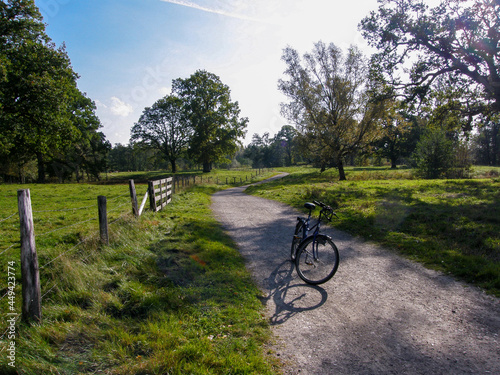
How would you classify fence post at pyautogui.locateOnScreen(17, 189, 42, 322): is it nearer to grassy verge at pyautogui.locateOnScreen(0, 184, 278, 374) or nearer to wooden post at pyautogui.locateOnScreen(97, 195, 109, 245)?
grassy verge at pyautogui.locateOnScreen(0, 184, 278, 374)

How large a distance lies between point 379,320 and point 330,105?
27270 millimetres

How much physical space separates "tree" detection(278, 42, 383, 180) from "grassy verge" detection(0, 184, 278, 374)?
2378 cm

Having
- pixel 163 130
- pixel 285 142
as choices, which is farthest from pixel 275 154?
pixel 163 130

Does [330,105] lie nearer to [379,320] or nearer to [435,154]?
[435,154]

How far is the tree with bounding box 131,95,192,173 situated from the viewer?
171 feet

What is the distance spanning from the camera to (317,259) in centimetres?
508

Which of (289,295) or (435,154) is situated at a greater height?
(435,154)

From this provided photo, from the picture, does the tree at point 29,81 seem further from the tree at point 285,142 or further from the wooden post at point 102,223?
the tree at point 285,142

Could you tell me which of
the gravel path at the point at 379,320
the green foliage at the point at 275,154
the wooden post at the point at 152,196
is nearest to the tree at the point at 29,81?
the wooden post at the point at 152,196

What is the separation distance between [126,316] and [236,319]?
4.69 ft

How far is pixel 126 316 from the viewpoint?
3.72 m

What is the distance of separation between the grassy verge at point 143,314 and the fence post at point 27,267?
0.17m

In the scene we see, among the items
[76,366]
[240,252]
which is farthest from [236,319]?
[240,252]

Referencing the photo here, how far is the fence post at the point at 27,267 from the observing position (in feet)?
11.6
